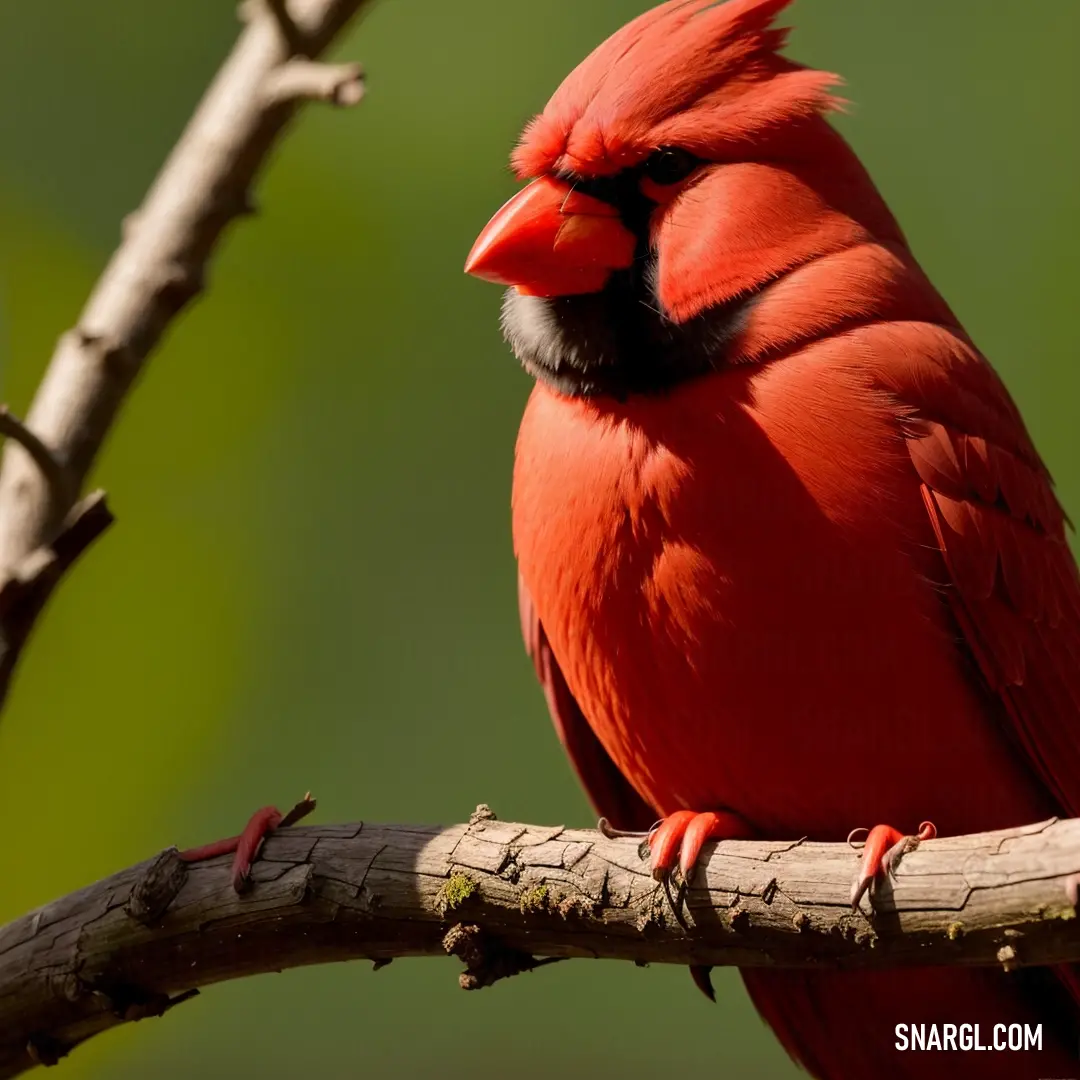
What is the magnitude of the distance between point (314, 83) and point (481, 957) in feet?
3.85

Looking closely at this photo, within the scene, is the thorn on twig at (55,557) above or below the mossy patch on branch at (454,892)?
above

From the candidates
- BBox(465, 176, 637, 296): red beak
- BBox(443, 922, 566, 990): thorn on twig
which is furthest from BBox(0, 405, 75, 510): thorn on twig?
BBox(443, 922, 566, 990): thorn on twig

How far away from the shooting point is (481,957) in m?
2.14

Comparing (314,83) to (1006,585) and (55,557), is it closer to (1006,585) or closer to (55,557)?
(55,557)

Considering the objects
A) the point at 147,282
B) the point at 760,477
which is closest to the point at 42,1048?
the point at 147,282

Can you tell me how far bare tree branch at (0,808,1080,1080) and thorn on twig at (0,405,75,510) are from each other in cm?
50

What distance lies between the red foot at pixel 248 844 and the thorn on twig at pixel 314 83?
3.03 feet

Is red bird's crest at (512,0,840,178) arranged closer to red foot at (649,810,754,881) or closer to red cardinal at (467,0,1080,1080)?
red cardinal at (467,0,1080,1080)

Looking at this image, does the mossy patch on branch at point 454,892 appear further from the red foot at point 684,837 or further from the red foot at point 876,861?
the red foot at point 876,861

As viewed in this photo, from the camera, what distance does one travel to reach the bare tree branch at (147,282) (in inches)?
89.6

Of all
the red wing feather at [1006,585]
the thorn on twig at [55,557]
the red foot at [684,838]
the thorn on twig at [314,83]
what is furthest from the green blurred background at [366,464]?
the thorn on twig at [55,557]

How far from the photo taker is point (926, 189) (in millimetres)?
4926

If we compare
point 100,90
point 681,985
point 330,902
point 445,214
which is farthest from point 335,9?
point 681,985

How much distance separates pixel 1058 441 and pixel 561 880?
3.19m
